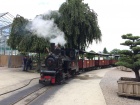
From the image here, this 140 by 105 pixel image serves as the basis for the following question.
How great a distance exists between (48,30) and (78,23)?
12.7ft

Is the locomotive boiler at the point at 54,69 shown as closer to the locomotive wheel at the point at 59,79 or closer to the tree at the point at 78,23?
the locomotive wheel at the point at 59,79

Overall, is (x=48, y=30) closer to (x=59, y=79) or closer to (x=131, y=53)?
(x=59, y=79)

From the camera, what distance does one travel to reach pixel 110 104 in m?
9.52

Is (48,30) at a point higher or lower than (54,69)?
higher

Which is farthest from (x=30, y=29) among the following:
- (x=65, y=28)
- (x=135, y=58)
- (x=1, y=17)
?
(x=135, y=58)

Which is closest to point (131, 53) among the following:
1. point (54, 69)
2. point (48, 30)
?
point (54, 69)

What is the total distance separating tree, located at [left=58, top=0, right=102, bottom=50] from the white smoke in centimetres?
111

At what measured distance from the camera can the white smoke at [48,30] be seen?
859 inches

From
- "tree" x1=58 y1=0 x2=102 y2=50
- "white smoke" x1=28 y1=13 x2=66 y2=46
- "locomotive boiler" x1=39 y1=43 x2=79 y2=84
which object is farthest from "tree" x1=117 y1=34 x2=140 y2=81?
"tree" x1=58 y1=0 x2=102 y2=50

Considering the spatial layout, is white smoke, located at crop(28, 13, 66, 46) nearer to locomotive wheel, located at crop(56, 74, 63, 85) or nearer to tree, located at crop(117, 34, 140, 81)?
locomotive wheel, located at crop(56, 74, 63, 85)

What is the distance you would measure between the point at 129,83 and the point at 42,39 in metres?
13.8

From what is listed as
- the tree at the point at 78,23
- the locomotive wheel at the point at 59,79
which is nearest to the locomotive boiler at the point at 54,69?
the locomotive wheel at the point at 59,79

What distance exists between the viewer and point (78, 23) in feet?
79.6

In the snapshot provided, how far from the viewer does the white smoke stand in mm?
21828
